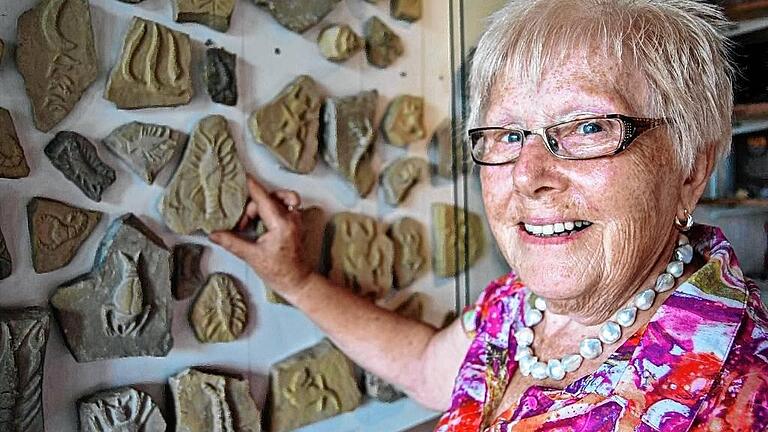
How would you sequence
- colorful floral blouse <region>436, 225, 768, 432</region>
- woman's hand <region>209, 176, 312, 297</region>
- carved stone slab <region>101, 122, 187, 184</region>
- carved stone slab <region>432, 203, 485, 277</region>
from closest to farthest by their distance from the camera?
colorful floral blouse <region>436, 225, 768, 432</region> < carved stone slab <region>101, 122, 187, 184</region> < woman's hand <region>209, 176, 312, 297</region> < carved stone slab <region>432, 203, 485, 277</region>

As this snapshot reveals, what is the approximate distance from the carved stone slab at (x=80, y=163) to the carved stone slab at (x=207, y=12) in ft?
0.59

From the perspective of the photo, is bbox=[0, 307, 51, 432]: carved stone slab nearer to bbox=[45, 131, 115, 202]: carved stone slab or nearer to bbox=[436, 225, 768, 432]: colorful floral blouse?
bbox=[45, 131, 115, 202]: carved stone slab

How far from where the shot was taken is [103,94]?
813 mm

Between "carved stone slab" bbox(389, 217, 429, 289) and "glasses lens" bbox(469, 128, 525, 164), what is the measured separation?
29cm

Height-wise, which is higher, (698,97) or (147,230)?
(698,97)

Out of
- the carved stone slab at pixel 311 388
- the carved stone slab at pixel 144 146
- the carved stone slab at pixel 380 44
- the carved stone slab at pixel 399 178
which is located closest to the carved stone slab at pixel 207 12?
the carved stone slab at pixel 144 146

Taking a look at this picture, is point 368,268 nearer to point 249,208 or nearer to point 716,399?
point 249,208

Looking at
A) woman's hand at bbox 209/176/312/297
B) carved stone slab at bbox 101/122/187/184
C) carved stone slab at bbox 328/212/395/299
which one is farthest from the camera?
carved stone slab at bbox 328/212/395/299

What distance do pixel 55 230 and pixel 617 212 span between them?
57 centimetres

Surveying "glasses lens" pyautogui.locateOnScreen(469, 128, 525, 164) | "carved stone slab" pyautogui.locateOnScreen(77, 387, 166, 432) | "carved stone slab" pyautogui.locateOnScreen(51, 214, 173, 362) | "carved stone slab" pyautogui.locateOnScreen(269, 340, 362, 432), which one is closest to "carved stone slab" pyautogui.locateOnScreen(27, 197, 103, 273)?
"carved stone slab" pyautogui.locateOnScreen(51, 214, 173, 362)

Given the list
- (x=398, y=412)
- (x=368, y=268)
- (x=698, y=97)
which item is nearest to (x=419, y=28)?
(x=368, y=268)

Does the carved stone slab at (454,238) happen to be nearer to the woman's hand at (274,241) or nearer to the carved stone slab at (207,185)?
the woman's hand at (274,241)

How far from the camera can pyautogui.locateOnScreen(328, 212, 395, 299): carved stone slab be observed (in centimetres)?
107

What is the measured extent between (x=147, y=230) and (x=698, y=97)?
61 cm
